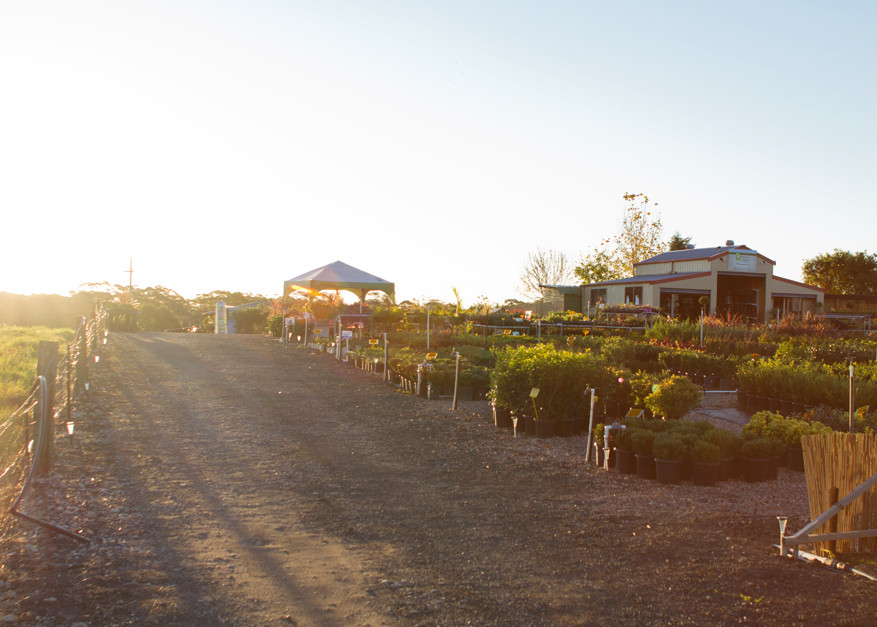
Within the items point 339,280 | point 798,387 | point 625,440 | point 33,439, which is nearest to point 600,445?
point 625,440

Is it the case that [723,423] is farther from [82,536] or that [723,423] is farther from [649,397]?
[82,536]

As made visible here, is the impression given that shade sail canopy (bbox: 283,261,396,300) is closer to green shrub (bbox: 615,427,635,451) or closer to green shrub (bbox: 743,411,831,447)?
green shrub (bbox: 615,427,635,451)

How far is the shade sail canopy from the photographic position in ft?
72.9

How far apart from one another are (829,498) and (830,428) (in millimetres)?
3285

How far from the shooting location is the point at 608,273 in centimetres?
4344

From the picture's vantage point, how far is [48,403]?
20.7 feet

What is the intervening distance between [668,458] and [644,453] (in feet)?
0.89

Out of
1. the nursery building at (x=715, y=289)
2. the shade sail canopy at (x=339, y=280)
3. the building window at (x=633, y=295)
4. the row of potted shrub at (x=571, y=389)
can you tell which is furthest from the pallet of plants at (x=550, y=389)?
the building window at (x=633, y=295)

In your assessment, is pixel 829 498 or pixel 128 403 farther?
pixel 128 403

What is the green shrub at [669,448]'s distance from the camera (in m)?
6.05

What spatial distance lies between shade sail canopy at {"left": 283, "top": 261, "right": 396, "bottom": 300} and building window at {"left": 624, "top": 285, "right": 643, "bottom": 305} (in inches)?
531

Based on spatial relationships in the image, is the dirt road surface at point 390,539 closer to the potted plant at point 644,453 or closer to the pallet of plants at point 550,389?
the potted plant at point 644,453

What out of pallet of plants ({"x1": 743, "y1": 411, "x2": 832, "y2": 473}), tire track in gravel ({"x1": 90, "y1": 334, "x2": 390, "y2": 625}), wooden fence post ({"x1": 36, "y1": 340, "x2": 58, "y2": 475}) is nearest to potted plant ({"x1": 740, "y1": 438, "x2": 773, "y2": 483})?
pallet of plants ({"x1": 743, "y1": 411, "x2": 832, "y2": 473})

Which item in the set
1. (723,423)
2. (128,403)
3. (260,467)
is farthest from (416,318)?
(260,467)
